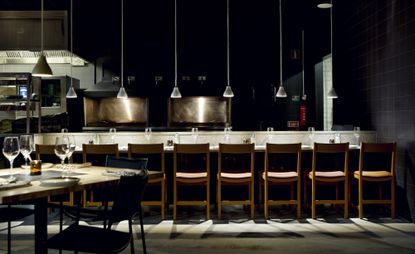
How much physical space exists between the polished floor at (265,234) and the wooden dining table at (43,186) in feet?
4.55

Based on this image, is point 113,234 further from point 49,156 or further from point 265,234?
point 49,156

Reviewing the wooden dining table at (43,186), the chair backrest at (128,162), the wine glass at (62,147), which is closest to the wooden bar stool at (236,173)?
the chair backrest at (128,162)

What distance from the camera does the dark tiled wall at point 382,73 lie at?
17.5 feet

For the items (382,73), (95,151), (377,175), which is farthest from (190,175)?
(382,73)

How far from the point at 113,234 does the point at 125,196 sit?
310 millimetres

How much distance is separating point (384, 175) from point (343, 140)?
1.20 m

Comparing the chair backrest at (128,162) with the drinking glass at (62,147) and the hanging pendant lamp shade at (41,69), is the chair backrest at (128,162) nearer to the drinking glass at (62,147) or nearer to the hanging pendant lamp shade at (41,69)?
the drinking glass at (62,147)

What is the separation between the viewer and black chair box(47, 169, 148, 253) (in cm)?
239

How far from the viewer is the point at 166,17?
849 centimetres

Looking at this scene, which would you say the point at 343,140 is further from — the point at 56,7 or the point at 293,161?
the point at 56,7

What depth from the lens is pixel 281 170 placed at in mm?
5926

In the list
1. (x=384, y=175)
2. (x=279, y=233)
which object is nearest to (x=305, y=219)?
(x=279, y=233)

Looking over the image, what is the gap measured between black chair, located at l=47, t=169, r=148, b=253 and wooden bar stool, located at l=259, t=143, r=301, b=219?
2.86m

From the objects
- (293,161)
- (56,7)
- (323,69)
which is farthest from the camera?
(323,69)
